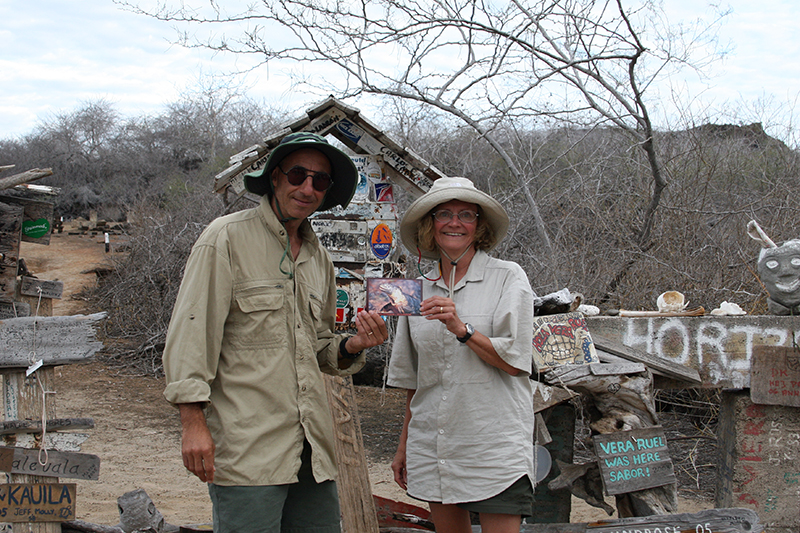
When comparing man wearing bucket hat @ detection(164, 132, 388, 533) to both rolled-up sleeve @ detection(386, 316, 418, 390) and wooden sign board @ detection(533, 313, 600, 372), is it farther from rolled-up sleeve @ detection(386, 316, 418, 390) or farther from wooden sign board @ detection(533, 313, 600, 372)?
wooden sign board @ detection(533, 313, 600, 372)

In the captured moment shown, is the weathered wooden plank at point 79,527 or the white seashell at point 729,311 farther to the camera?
the white seashell at point 729,311

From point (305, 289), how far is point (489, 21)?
5608mm

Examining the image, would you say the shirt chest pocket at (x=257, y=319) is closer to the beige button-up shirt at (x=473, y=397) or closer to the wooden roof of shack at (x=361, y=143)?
the beige button-up shirt at (x=473, y=397)

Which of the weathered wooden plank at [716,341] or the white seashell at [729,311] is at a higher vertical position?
the white seashell at [729,311]

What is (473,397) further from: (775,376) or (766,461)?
(766,461)

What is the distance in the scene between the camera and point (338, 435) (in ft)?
12.5

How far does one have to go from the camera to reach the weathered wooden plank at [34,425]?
10.8 feet

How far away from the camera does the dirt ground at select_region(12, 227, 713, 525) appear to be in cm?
525

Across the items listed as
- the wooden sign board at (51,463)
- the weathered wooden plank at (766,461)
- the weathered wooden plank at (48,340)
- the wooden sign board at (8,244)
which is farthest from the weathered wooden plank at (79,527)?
the weathered wooden plank at (766,461)

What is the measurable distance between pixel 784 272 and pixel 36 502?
4.75 m

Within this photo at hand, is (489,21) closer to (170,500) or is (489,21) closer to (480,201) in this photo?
(480,201)

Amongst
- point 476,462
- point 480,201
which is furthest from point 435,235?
point 476,462

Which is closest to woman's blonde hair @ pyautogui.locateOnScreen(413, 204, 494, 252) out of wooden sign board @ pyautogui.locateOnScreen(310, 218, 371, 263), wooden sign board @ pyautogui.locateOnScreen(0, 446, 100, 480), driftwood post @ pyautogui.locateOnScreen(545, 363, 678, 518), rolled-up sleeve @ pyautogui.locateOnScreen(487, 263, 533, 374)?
rolled-up sleeve @ pyautogui.locateOnScreen(487, 263, 533, 374)

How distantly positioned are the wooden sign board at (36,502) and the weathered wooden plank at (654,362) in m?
3.27
